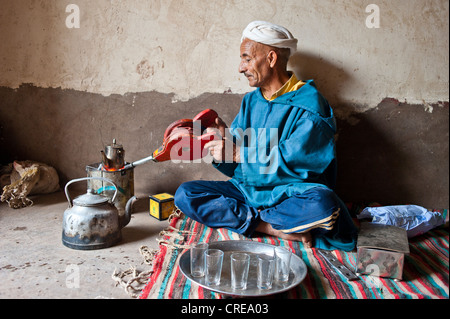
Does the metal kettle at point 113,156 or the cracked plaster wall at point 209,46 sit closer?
the metal kettle at point 113,156

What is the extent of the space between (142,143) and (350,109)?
69.5 inches

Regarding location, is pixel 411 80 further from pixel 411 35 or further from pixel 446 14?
pixel 446 14

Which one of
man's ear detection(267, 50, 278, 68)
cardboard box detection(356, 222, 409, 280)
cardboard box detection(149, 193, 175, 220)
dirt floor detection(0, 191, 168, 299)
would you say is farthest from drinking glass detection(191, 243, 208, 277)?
man's ear detection(267, 50, 278, 68)

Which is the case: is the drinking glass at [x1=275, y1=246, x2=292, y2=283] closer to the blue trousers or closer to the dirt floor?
the blue trousers

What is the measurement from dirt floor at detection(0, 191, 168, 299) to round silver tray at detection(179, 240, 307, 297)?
1.03ft

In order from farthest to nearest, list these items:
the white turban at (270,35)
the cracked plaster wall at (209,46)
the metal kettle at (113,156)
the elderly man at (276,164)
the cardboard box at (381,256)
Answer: the cracked plaster wall at (209,46) → the metal kettle at (113,156) → the white turban at (270,35) → the elderly man at (276,164) → the cardboard box at (381,256)

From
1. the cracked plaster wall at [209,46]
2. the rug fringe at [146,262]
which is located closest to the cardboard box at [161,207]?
the rug fringe at [146,262]

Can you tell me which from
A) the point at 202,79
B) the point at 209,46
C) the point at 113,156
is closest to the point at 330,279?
the point at 113,156

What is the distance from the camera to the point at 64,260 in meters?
2.17

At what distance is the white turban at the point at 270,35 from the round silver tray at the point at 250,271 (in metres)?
1.36

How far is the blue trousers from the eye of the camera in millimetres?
2270

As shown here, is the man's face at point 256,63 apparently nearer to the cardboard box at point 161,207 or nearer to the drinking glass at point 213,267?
the cardboard box at point 161,207

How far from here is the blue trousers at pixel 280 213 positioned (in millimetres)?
2270

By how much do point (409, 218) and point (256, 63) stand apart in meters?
1.51
